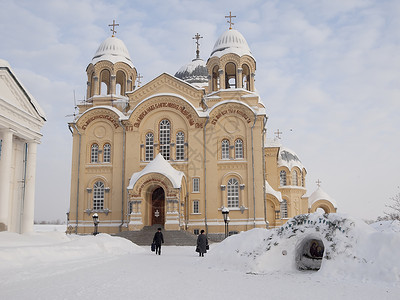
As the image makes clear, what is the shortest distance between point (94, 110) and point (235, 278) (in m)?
22.1

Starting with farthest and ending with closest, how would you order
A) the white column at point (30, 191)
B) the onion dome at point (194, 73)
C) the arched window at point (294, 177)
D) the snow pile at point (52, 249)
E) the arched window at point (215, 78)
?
the onion dome at point (194, 73)
the arched window at point (294, 177)
the arched window at point (215, 78)
the white column at point (30, 191)
the snow pile at point (52, 249)

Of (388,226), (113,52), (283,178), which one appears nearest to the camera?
(388,226)

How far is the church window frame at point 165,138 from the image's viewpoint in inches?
1137

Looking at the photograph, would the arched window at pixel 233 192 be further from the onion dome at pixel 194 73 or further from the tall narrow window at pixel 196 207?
the onion dome at pixel 194 73

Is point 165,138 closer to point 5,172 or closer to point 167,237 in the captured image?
point 167,237

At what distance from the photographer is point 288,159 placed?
3803 centimetres

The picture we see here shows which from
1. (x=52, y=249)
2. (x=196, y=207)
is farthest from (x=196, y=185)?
(x=52, y=249)

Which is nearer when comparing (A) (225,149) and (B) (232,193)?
(B) (232,193)

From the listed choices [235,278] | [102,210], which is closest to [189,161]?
[102,210]

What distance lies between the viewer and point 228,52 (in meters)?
30.1

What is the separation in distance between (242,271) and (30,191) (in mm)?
9766

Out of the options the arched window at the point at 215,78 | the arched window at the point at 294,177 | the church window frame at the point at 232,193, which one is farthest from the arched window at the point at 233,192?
the arched window at the point at 294,177

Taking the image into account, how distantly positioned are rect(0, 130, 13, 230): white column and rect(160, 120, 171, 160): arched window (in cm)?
1435

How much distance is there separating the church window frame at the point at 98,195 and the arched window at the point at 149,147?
11.8 ft
